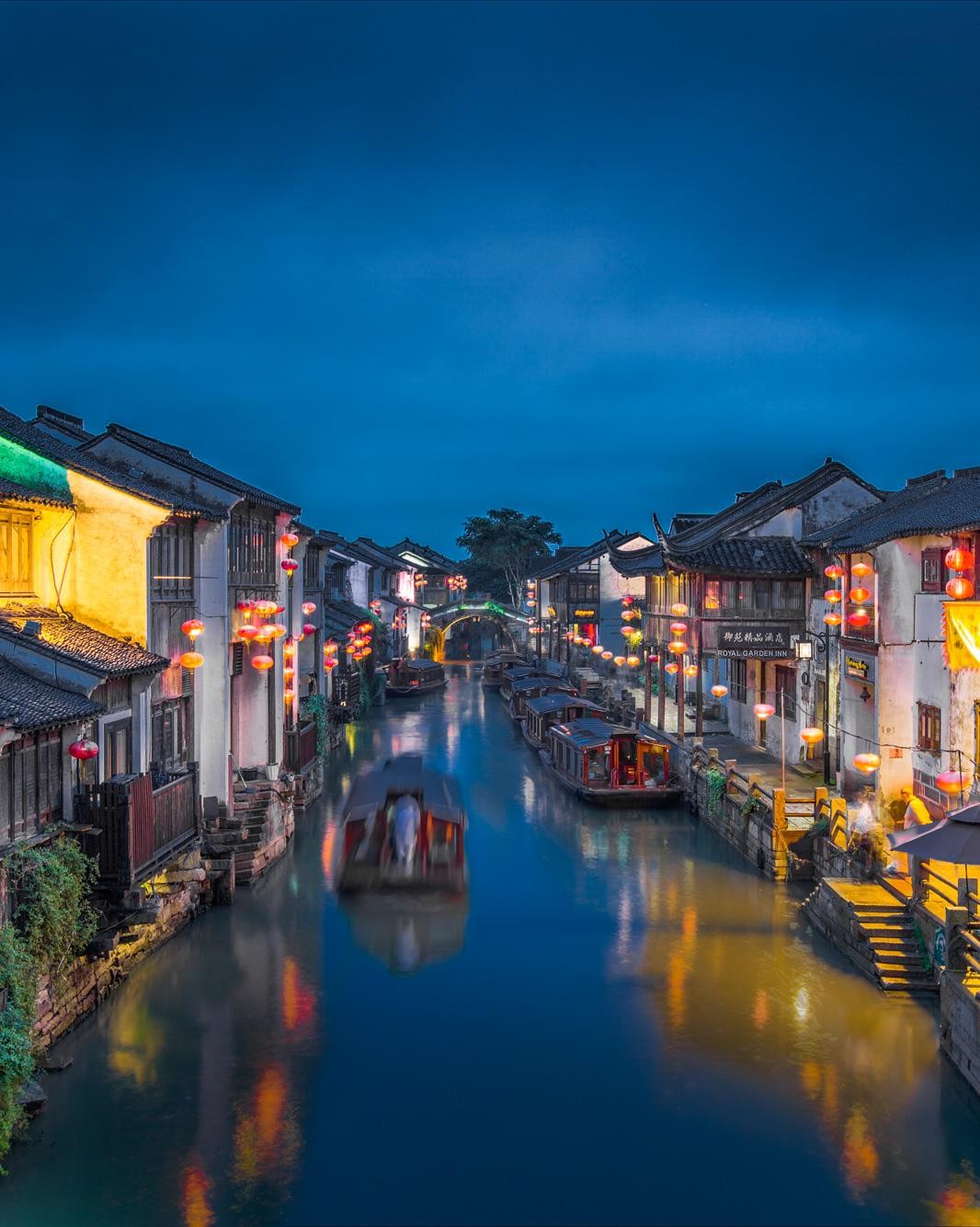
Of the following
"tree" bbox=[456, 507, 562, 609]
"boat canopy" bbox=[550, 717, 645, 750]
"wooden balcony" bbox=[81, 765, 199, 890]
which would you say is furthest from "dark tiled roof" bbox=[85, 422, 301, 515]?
"tree" bbox=[456, 507, 562, 609]

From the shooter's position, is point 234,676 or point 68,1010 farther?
point 234,676

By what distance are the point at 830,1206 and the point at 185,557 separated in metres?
17.4

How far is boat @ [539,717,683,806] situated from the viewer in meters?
34.0

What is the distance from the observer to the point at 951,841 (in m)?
15.7

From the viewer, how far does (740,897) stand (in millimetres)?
24188

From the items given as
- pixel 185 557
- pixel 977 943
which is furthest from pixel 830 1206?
pixel 185 557

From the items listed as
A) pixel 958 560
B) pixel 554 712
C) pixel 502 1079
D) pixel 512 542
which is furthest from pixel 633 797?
pixel 512 542

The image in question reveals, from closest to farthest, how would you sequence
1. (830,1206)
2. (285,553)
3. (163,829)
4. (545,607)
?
(830,1206) < (163,829) < (285,553) < (545,607)

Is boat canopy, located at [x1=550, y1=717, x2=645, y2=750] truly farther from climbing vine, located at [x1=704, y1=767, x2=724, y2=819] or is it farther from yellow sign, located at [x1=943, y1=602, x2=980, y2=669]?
yellow sign, located at [x1=943, y1=602, x2=980, y2=669]

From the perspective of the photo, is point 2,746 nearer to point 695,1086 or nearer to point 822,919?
point 695,1086

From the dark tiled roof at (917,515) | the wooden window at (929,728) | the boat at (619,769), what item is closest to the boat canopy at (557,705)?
the boat at (619,769)

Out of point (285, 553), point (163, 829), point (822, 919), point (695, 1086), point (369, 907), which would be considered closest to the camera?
point (695, 1086)

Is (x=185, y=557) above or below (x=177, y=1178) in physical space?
above

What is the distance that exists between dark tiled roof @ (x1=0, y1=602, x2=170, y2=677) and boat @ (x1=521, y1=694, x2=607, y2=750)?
24.7 m
